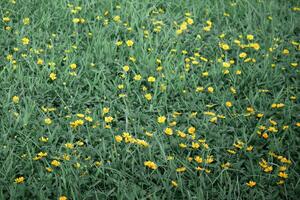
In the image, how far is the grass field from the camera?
7.33 ft

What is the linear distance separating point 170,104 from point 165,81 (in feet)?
0.59

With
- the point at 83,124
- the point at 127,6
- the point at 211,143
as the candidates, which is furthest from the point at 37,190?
the point at 127,6

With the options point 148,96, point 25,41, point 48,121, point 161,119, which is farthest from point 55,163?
point 25,41

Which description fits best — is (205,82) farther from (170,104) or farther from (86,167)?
(86,167)

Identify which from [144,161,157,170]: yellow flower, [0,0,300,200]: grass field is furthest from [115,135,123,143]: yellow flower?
[144,161,157,170]: yellow flower

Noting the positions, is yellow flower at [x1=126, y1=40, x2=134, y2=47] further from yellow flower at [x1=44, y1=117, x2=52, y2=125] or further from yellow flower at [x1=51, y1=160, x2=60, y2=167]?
yellow flower at [x1=51, y1=160, x2=60, y2=167]

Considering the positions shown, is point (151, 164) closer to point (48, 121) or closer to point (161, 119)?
point (161, 119)

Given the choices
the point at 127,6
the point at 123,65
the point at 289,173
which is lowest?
the point at 289,173

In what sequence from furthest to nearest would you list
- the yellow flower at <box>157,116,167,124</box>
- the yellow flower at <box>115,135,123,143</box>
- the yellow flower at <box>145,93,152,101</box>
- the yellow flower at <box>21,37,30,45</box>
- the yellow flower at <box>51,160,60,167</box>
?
1. the yellow flower at <box>21,37,30,45</box>
2. the yellow flower at <box>145,93,152,101</box>
3. the yellow flower at <box>157,116,167,124</box>
4. the yellow flower at <box>115,135,123,143</box>
5. the yellow flower at <box>51,160,60,167</box>

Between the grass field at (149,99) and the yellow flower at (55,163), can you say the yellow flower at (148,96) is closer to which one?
the grass field at (149,99)

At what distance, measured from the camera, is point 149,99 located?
109 inches

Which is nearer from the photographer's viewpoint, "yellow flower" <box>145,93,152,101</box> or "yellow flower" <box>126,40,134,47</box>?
"yellow flower" <box>145,93,152,101</box>

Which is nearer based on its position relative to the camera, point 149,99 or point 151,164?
point 151,164

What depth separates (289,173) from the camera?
2326mm
